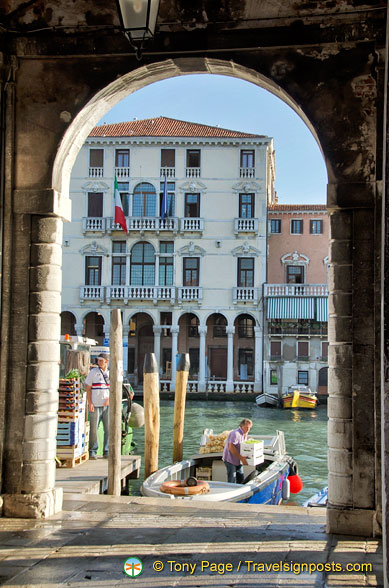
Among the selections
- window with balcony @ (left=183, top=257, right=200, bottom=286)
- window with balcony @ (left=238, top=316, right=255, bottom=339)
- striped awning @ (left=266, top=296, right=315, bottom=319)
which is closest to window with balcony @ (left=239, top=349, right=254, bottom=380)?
window with balcony @ (left=238, top=316, right=255, bottom=339)

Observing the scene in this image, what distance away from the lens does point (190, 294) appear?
107ft

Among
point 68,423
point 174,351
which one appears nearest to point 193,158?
point 174,351

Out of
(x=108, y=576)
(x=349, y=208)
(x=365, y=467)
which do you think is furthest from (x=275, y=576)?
(x=349, y=208)

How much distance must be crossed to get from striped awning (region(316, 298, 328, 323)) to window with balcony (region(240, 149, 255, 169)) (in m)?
7.26

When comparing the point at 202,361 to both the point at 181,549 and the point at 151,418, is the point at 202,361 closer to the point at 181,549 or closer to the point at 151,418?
the point at 151,418

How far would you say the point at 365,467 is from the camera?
4777 mm

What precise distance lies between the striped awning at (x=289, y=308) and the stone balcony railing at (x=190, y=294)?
3305mm

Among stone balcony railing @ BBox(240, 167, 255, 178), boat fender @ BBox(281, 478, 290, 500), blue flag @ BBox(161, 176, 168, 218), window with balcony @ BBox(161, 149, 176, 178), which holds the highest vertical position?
window with balcony @ BBox(161, 149, 176, 178)

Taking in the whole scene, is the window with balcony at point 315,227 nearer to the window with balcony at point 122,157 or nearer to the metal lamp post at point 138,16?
the window with balcony at point 122,157

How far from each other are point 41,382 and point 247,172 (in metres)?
28.6

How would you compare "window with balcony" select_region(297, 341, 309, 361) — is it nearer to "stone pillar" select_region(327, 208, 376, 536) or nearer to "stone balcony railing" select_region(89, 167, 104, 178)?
"stone balcony railing" select_region(89, 167, 104, 178)

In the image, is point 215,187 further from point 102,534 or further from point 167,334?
point 102,534

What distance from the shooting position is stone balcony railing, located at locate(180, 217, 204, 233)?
32888 millimetres

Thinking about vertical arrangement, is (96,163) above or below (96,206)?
above
